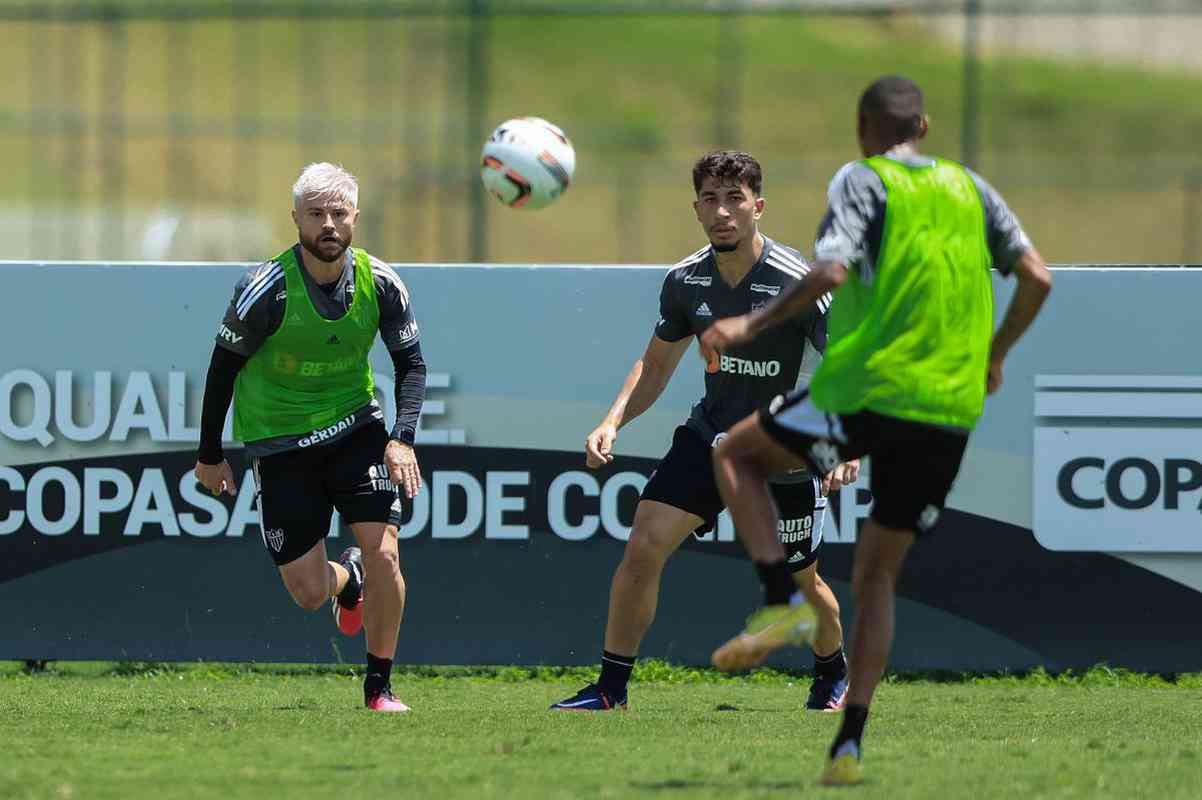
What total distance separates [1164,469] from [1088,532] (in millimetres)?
464

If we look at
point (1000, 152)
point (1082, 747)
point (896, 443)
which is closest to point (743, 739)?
point (1082, 747)

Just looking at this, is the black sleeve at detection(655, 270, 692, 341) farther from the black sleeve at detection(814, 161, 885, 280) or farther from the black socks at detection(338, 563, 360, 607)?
the black sleeve at detection(814, 161, 885, 280)

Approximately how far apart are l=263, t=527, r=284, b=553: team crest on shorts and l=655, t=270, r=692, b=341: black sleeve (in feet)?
5.75

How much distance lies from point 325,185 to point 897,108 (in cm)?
259

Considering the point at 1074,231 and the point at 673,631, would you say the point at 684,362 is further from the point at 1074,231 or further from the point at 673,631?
the point at 1074,231

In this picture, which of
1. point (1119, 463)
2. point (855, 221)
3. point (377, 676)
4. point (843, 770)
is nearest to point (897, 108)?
point (855, 221)

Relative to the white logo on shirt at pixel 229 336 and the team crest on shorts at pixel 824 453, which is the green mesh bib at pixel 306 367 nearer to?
the white logo on shirt at pixel 229 336

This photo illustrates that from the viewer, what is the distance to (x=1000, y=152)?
122 ft

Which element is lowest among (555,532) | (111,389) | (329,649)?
(329,649)

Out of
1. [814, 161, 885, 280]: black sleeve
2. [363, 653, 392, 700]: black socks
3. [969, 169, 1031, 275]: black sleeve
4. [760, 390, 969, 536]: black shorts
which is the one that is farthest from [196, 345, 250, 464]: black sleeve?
[969, 169, 1031, 275]: black sleeve

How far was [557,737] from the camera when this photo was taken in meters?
7.12

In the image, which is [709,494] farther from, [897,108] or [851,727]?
[897,108]

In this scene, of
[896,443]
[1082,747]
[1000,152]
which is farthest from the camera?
[1000,152]

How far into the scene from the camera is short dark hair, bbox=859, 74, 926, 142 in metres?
6.11
